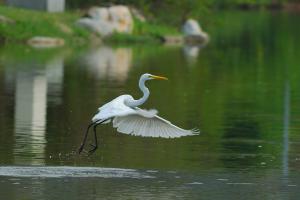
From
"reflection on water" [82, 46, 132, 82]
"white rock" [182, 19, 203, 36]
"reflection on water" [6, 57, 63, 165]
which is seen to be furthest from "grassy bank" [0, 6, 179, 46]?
"reflection on water" [6, 57, 63, 165]

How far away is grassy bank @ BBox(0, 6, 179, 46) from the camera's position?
150ft

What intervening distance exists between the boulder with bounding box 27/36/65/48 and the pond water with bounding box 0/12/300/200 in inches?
149

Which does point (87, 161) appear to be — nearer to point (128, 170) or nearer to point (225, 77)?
point (128, 170)

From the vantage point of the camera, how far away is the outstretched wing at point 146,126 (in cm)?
1509

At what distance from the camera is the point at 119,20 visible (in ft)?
166

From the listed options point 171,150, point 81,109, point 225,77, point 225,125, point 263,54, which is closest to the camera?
point 171,150

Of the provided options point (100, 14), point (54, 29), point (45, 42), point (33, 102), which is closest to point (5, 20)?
point (45, 42)

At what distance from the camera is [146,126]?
15.4 metres

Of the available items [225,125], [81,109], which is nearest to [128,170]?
[225,125]

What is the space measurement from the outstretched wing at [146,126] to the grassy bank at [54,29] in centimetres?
3012

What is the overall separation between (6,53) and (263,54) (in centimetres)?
1195

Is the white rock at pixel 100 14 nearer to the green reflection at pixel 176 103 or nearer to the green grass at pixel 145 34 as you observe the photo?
the green grass at pixel 145 34

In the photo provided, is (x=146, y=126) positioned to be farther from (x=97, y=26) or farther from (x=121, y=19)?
(x=121, y=19)

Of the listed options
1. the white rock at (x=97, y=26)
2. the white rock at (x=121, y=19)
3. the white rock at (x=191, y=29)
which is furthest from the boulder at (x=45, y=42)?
the white rock at (x=191, y=29)
